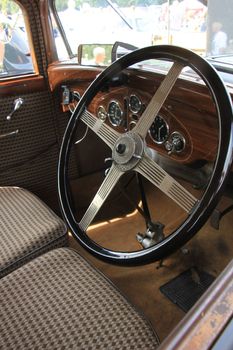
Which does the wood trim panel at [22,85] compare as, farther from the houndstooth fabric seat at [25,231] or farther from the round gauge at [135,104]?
the round gauge at [135,104]

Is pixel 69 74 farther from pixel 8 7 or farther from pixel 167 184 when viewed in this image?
pixel 167 184

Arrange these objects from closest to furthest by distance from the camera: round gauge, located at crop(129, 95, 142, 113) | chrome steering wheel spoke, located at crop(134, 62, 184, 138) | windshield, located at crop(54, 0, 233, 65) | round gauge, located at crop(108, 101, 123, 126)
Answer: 1. chrome steering wheel spoke, located at crop(134, 62, 184, 138)
2. round gauge, located at crop(129, 95, 142, 113)
3. round gauge, located at crop(108, 101, 123, 126)
4. windshield, located at crop(54, 0, 233, 65)

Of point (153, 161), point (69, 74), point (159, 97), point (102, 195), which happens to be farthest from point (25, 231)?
point (69, 74)

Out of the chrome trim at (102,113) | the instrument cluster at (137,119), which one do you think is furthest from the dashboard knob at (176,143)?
the chrome trim at (102,113)

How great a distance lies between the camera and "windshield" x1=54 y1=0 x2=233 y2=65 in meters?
1.36

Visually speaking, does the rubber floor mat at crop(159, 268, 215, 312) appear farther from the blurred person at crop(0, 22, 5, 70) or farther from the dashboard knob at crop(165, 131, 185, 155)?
the blurred person at crop(0, 22, 5, 70)

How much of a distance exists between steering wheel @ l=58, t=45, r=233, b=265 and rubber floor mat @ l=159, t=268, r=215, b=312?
2.07 feet

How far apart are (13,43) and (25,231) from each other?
3.50ft

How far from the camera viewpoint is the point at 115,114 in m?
1.28

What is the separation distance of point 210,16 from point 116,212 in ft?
3.71

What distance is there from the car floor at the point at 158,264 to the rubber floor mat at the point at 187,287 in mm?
23

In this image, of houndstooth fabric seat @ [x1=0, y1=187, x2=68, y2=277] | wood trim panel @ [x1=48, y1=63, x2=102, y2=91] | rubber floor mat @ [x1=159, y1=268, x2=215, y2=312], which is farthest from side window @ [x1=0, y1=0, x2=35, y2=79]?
rubber floor mat @ [x1=159, y1=268, x2=215, y2=312]

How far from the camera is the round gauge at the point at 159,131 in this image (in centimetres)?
105

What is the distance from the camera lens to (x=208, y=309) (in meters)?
0.37
